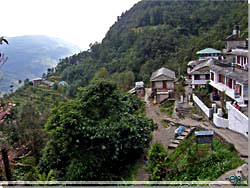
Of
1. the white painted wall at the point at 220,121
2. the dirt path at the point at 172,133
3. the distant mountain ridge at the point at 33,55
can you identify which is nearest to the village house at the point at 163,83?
the dirt path at the point at 172,133

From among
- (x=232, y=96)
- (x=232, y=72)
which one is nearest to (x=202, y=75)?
(x=232, y=72)

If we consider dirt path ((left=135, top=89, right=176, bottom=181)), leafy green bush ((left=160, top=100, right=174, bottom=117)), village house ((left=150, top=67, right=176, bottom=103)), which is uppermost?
village house ((left=150, top=67, right=176, bottom=103))

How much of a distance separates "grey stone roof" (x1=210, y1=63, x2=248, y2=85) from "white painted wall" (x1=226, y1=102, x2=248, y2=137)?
0.97 meters

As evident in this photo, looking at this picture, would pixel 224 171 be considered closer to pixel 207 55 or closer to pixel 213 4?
pixel 207 55

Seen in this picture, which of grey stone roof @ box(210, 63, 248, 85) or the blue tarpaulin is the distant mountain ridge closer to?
grey stone roof @ box(210, 63, 248, 85)

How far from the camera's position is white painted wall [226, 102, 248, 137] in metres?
5.29

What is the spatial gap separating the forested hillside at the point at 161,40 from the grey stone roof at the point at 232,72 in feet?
25.7

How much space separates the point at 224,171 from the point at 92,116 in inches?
125

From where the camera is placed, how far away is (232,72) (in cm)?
740

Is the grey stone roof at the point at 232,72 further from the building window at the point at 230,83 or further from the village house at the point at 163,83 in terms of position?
the village house at the point at 163,83

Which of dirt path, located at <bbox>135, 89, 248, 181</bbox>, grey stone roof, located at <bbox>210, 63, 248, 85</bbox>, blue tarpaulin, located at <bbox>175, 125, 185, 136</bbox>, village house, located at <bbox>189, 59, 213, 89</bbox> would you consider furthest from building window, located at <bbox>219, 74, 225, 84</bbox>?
blue tarpaulin, located at <bbox>175, 125, 185, 136</bbox>

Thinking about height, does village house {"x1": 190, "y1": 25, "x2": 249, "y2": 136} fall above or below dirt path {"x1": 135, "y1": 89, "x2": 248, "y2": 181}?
above

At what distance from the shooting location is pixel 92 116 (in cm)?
604

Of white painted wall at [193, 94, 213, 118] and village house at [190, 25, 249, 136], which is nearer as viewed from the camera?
village house at [190, 25, 249, 136]
